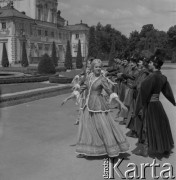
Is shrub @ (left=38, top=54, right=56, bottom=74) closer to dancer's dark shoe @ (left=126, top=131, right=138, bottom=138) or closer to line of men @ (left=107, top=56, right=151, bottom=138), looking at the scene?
line of men @ (left=107, top=56, right=151, bottom=138)

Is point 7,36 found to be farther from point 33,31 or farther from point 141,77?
point 141,77

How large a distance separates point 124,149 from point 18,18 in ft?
147

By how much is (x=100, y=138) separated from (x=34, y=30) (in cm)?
4938

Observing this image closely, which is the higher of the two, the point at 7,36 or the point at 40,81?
the point at 7,36

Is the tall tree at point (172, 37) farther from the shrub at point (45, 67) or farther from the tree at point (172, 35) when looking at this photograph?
the shrub at point (45, 67)

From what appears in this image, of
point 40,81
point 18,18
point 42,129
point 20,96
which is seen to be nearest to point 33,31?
Result: point 18,18

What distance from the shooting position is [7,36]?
47.2 metres

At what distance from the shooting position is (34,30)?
52688 mm

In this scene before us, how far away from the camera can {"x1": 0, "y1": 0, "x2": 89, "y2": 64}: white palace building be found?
4706cm

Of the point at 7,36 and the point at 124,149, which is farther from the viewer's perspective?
the point at 7,36

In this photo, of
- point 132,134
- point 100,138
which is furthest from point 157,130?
point 132,134

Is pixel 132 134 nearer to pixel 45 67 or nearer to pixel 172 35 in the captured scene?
pixel 45 67

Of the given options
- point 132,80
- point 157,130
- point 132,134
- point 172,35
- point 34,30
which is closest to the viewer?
point 157,130

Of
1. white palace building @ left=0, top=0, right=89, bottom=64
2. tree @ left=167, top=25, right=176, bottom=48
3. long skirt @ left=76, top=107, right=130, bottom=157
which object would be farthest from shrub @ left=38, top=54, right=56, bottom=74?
tree @ left=167, top=25, right=176, bottom=48
